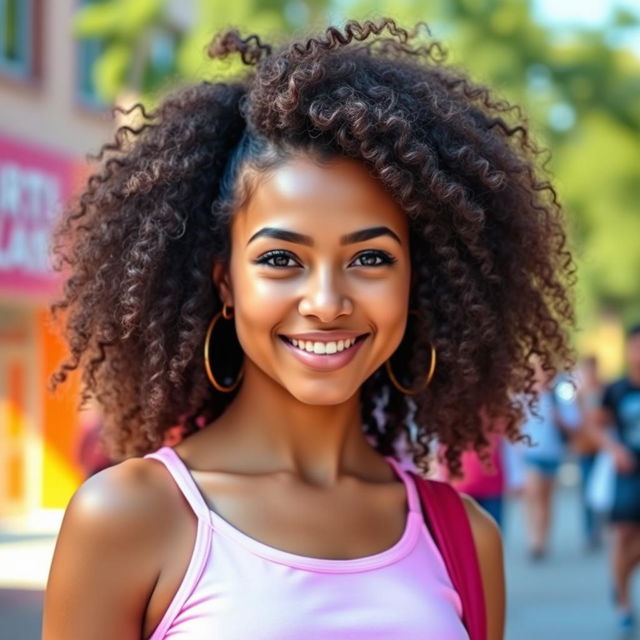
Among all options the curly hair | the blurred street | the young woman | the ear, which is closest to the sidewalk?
the blurred street

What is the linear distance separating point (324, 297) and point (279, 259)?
0.11m

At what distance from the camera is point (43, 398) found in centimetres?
1354

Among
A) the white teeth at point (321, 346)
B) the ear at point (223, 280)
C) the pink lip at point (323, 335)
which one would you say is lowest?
the white teeth at point (321, 346)

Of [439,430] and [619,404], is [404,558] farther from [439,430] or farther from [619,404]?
[619,404]

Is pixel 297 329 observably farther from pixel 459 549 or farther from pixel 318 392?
pixel 459 549

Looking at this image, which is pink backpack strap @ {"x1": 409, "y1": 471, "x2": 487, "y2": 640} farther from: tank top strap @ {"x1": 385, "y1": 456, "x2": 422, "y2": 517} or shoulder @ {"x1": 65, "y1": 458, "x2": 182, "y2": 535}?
shoulder @ {"x1": 65, "y1": 458, "x2": 182, "y2": 535}

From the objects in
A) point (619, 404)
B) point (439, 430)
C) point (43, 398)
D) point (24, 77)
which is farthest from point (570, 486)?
point (439, 430)

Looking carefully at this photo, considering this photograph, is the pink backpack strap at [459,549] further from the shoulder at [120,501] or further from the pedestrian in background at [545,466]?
the pedestrian in background at [545,466]

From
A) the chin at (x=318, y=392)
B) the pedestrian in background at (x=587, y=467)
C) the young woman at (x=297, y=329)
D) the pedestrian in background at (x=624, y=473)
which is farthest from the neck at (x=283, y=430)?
the pedestrian in background at (x=587, y=467)

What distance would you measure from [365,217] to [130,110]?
0.63 metres

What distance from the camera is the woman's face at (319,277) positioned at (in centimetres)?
220

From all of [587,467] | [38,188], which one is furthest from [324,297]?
[38,188]

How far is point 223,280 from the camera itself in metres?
2.43

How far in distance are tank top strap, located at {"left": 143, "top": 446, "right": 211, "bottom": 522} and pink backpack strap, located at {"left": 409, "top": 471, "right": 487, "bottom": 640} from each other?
0.46 metres
